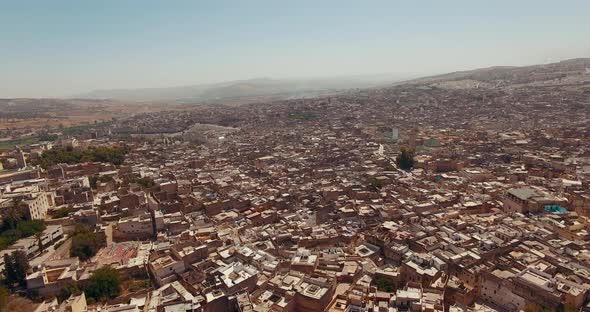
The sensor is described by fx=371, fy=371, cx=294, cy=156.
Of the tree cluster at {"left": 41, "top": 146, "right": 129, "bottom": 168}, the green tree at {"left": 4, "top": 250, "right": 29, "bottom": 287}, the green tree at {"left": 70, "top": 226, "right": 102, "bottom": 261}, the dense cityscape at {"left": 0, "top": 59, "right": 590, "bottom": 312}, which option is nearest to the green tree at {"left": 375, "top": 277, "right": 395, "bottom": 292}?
the dense cityscape at {"left": 0, "top": 59, "right": 590, "bottom": 312}

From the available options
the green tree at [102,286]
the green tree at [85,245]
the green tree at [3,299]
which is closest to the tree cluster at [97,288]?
the green tree at [102,286]

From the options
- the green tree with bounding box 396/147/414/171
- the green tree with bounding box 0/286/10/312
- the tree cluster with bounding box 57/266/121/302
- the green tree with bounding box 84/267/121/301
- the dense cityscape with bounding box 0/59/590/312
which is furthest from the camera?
the green tree with bounding box 396/147/414/171

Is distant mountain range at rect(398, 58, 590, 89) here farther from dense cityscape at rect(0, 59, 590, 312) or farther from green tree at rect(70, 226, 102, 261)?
green tree at rect(70, 226, 102, 261)

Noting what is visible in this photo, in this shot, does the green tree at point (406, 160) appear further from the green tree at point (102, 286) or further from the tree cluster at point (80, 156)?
the tree cluster at point (80, 156)

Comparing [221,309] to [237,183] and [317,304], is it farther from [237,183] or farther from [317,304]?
[237,183]

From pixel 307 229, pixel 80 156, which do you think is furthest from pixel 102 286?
pixel 80 156

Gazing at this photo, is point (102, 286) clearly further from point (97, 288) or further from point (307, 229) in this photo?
point (307, 229)
